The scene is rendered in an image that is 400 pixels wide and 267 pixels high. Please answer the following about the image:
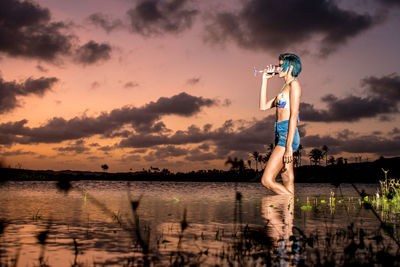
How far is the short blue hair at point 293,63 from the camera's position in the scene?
12.7m

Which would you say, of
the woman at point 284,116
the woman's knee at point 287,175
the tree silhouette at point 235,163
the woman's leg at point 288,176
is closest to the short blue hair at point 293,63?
the woman at point 284,116

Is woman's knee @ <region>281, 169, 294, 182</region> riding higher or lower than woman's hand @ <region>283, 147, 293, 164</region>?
lower

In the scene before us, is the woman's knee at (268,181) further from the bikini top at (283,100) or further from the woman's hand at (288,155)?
the bikini top at (283,100)

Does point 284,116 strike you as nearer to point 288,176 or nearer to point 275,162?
point 275,162

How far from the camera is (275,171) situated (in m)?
12.7

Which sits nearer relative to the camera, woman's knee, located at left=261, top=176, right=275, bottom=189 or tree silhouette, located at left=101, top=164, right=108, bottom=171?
tree silhouette, located at left=101, top=164, right=108, bottom=171

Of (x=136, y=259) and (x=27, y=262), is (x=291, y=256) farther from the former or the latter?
(x=27, y=262)

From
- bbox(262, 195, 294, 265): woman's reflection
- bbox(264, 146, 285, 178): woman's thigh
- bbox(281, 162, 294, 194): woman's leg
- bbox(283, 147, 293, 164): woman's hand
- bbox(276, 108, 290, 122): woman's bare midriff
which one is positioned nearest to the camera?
bbox(262, 195, 294, 265): woman's reflection

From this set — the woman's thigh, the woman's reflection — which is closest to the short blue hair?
the woman's thigh

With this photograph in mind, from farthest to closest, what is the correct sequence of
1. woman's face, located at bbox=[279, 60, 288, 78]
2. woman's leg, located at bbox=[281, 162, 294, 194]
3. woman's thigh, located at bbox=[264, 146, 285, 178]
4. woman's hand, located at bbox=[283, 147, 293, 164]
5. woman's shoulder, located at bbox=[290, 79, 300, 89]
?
woman's leg, located at bbox=[281, 162, 294, 194] → woman's face, located at bbox=[279, 60, 288, 78] → woman's thigh, located at bbox=[264, 146, 285, 178] → woman's shoulder, located at bbox=[290, 79, 300, 89] → woman's hand, located at bbox=[283, 147, 293, 164]

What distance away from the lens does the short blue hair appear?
12.7m

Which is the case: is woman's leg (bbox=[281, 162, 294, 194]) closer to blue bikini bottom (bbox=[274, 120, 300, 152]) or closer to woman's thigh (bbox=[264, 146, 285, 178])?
woman's thigh (bbox=[264, 146, 285, 178])

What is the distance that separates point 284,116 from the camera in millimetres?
12656

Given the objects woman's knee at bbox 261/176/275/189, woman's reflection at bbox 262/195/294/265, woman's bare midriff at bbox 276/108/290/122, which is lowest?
woman's reflection at bbox 262/195/294/265
